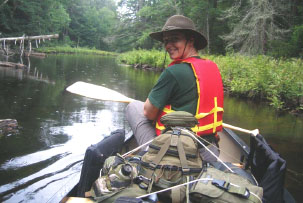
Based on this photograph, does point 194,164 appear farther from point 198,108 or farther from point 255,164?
point 255,164

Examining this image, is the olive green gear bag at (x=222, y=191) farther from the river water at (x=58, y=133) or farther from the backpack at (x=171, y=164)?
the river water at (x=58, y=133)

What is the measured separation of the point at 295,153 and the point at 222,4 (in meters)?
21.5

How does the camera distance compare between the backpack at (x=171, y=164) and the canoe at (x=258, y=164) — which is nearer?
the backpack at (x=171, y=164)

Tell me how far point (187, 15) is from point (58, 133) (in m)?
24.1

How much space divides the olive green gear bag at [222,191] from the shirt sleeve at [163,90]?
762mm

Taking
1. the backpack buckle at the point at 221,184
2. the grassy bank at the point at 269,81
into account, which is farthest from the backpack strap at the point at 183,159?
the grassy bank at the point at 269,81

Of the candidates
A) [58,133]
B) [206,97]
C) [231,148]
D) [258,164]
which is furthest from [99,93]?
[258,164]

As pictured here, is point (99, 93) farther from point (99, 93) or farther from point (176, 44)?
point (176, 44)

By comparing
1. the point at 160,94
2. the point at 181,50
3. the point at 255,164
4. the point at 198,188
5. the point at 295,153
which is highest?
the point at 181,50

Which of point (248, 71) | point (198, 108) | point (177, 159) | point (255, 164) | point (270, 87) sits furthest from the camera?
point (248, 71)

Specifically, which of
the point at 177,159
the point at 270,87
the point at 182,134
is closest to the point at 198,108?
the point at 182,134

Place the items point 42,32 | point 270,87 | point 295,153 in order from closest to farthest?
point 295,153 < point 270,87 < point 42,32

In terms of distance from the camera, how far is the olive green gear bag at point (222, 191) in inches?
51.2

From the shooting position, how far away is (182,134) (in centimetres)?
158
